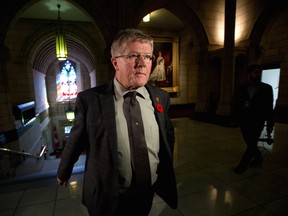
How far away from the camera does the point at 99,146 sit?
3.95 feet

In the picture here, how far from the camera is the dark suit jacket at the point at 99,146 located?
45.6 inches

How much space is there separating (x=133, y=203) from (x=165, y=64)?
10056mm

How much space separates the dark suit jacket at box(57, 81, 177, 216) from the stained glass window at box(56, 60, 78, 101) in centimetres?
1752

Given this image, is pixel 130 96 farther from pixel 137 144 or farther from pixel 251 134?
pixel 251 134

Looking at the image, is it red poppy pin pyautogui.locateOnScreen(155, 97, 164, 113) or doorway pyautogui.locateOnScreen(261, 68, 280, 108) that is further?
doorway pyautogui.locateOnScreen(261, 68, 280, 108)

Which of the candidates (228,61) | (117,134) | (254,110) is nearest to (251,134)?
(254,110)

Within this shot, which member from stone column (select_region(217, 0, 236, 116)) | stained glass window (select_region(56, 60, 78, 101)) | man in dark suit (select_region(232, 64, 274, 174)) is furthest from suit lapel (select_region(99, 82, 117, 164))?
stained glass window (select_region(56, 60, 78, 101))

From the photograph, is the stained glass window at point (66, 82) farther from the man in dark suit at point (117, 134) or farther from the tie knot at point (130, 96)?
the tie knot at point (130, 96)

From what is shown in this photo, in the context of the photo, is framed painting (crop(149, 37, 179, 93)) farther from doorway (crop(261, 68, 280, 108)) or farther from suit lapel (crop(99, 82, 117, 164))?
→ suit lapel (crop(99, 82, 117, 164))

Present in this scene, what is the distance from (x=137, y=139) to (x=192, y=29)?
7.43 meters

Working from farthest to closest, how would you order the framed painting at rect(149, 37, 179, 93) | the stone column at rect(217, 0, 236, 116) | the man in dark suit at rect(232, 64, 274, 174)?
1. the framed painting at rect(149, 37, 179, 93)
2. the stone column at rect(217, 0, 236, 116)
3. the man in dark suit at rect(232, 64, 274, 174)

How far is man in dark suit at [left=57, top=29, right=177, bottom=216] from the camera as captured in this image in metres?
1.16

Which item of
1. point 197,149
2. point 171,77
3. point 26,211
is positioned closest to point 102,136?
point 26,211

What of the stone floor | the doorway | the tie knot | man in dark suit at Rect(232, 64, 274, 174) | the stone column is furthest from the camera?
the doorway
